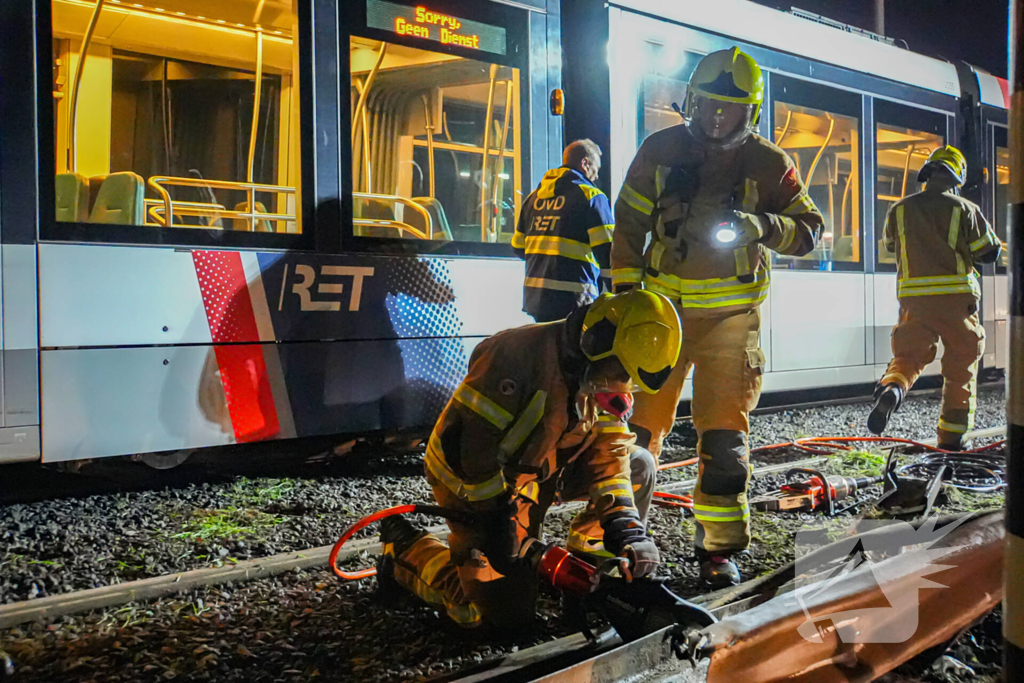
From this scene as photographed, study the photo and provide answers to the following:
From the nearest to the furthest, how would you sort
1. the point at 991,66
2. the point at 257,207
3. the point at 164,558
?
the point at 164,558
the point at 257,207
the point at 991,66

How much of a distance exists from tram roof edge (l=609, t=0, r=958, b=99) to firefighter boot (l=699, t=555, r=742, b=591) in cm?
396

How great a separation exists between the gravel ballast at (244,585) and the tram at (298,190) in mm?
369

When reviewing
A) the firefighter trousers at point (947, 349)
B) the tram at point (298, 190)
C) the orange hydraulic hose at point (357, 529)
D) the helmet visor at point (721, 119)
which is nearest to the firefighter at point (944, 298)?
the firefighter trousers at point (947, 349)

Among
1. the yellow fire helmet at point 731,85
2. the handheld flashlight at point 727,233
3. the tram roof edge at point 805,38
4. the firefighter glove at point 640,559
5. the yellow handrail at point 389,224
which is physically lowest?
the firefighter glove at point 640,559

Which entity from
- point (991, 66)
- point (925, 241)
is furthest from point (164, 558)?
point (991, 66)

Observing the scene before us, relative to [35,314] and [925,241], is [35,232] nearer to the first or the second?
[35,314]

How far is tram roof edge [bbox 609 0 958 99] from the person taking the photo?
612 centimetres

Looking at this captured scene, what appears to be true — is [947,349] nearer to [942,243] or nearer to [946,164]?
[942,243]

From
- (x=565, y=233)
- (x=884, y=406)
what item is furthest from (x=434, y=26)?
(x=884, y=406)

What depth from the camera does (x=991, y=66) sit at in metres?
19.8

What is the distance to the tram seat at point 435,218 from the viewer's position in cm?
512

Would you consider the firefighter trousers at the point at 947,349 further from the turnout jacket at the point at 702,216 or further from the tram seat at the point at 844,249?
the turnout jacket at the point at 702,216

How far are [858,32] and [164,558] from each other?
736 cm

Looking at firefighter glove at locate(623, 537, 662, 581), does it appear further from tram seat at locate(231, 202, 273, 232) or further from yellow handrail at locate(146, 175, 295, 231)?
tram seat at locate(231, 202, 273, 232)
